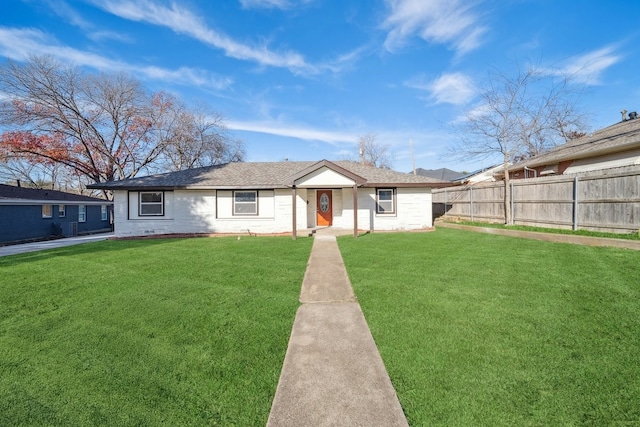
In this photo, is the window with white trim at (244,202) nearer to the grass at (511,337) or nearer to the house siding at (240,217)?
the house siding at (240,217)

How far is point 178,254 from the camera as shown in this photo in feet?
29.6

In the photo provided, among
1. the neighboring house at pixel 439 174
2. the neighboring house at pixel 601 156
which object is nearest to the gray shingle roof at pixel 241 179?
the neighboring house at pixel 601 156

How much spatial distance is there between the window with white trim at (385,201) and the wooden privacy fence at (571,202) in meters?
5.07

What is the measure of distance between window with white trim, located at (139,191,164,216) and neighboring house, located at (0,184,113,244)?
27.6 ft

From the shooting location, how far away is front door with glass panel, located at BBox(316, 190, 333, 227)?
15.0 meters

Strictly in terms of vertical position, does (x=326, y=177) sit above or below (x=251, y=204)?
above

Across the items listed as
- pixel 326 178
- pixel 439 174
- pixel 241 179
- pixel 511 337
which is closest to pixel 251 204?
pixel 241 179

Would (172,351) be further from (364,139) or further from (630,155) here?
(364,139)

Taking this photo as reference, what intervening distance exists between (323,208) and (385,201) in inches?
128

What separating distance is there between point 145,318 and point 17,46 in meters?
23.6

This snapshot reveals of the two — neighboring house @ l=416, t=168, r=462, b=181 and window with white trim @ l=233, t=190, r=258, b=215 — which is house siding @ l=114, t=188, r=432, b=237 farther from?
neighboring house @ l=416, t=168, r=462, b=181

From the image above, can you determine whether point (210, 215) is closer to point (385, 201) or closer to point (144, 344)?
A: point (385, 201)

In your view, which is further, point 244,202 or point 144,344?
point 244,202

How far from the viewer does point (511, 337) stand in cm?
345
